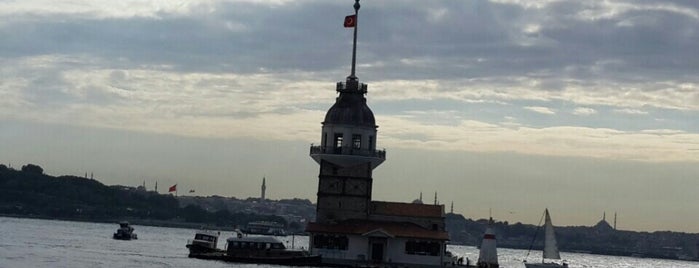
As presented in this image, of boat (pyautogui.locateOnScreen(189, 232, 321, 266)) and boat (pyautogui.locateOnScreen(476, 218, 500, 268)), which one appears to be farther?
boat (pyautogui.locateOnScreen(476, 218, 500, 268))

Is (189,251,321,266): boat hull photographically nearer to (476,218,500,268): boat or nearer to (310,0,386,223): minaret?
(310,0,386,223): minaret

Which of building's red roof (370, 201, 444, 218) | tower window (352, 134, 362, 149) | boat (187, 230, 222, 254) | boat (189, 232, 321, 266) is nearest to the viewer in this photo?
boat (189, 232, 321, 266)

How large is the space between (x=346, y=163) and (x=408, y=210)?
670cm

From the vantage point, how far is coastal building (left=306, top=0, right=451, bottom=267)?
383 feet

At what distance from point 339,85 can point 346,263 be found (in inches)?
660

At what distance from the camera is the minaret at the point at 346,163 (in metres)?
120

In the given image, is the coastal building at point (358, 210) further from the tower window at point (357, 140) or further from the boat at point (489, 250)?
the boat at point (489, 250)

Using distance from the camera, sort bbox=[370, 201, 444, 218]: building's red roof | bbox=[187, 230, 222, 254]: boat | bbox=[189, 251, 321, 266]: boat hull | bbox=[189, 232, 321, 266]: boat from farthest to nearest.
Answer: bbox=[187, 230, 222, 254]: boat
bbox=[370, 201, 444, 218]: building's red roof
bbox=[189, 232, 321, 266]: boat
bbox=[189, 251, 321, 266]: boat hull

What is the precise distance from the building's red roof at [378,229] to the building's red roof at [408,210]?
5.41 feet

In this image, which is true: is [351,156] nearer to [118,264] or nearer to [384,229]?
[384,229]

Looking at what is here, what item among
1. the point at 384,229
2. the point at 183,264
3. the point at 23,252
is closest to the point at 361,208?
the point at 384,229

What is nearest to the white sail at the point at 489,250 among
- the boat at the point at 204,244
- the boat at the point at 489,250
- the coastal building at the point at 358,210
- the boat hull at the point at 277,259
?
the boat at the point at 489,250

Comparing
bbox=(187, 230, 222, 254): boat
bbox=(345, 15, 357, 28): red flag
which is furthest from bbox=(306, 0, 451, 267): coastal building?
bbox=(187, 230, 222, 254): boat

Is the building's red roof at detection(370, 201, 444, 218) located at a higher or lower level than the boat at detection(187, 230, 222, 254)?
higher
